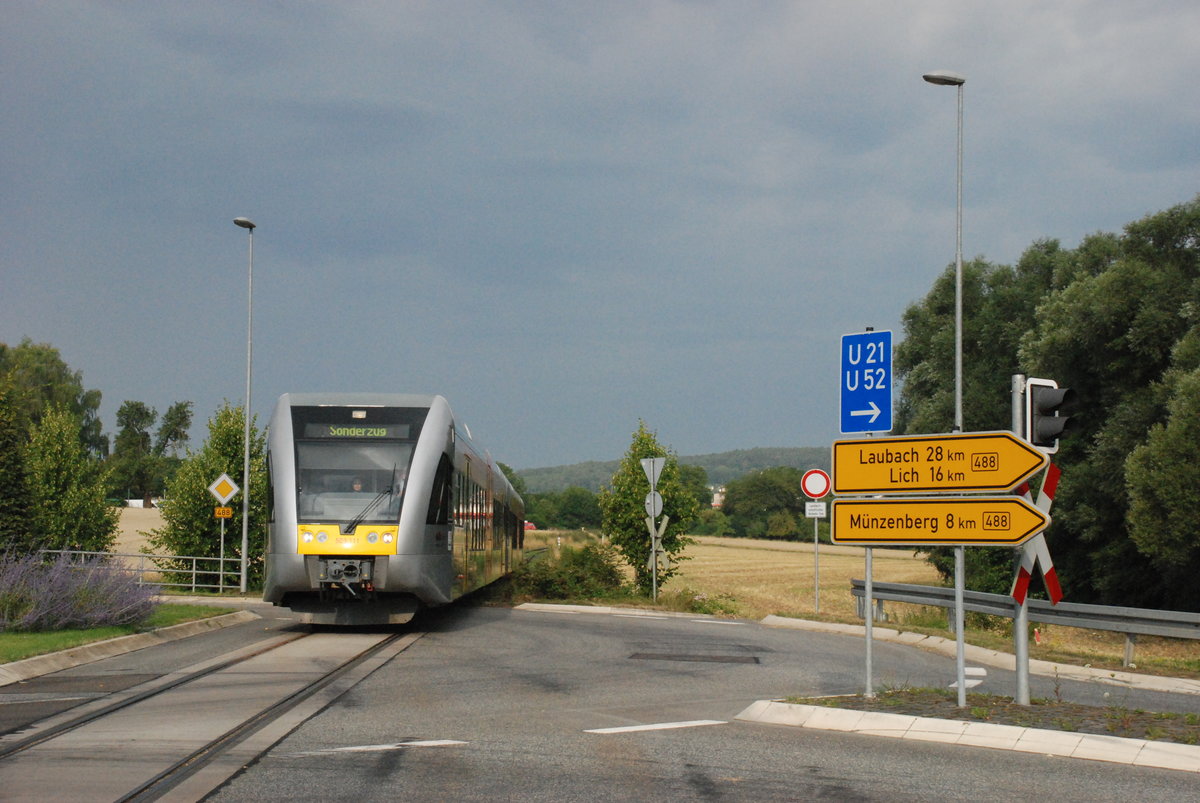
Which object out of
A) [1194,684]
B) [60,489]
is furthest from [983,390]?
[60,489]

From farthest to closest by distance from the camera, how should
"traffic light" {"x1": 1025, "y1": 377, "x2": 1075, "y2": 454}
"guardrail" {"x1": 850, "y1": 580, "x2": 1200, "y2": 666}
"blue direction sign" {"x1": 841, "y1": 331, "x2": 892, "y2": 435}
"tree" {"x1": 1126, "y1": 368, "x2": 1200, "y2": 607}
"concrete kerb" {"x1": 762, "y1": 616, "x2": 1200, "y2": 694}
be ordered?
"tree" {"x1": 1126, "y1": 368, "x2": 1200, "y2": 607} → "guardrail" {"x1": 850, "y1": 580, "x2": 1200, "y2": 666} → "concrete kerb" {"x1": 762, "y1": 616, "x2": 1200, "y2": 694} → "blue direction sign" {"x1": 841, "y1": 331, "x2": 892, "y2": 435} → "traffic light" {"x1": 1025, "y1": 377, "x2": 1075, "y2": 454}

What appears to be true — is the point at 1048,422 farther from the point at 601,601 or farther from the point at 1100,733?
the point at 601,601

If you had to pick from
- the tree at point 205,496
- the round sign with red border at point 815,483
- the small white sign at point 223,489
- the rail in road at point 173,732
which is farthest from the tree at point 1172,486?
the tree at point 205,496

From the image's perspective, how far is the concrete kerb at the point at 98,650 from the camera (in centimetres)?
1162

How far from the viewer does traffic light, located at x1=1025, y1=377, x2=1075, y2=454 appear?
9461 millimetres

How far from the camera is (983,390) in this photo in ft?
132

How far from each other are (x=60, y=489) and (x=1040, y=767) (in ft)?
122

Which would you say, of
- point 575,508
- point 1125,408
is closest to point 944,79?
point 1125,408

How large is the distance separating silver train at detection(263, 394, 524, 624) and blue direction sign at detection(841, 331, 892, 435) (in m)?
7.24

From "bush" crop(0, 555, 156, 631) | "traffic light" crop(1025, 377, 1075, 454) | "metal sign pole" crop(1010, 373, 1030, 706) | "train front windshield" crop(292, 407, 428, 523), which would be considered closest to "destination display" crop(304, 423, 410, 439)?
"train front windshield" crop(292, 407, 428, 523)

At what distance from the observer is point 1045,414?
9.56 m

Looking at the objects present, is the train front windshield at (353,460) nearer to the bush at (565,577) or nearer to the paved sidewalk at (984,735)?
the paved sidewalk at (984,735)

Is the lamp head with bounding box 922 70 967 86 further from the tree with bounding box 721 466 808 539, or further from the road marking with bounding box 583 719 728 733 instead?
the tree with bounding box 721 466 808 539

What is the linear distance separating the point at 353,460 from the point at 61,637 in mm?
4274
